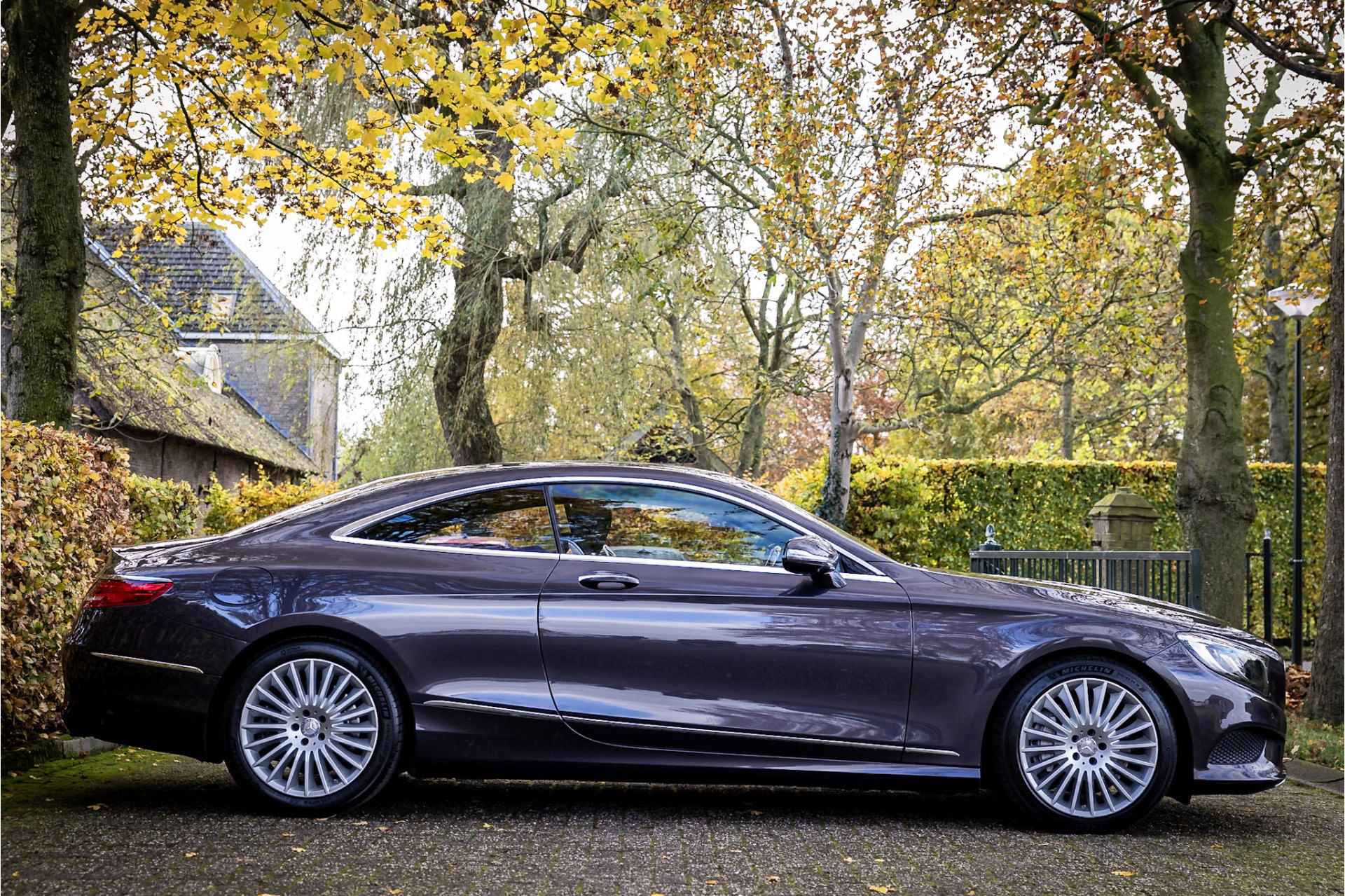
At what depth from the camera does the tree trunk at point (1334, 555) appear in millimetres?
10008

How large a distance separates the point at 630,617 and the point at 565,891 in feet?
4.55

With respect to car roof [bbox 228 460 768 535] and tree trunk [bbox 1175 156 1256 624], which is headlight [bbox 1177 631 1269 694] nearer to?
car roof [bbox 228 460 768 535]

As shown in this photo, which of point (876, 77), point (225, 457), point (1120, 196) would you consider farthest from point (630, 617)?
point (225, 457)

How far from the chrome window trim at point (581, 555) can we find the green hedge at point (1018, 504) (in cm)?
851

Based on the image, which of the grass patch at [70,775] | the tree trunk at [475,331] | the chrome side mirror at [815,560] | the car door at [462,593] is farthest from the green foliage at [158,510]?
the chrome side mirror at [815,560]

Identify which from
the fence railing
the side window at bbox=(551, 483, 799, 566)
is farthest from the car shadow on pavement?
the fence railing

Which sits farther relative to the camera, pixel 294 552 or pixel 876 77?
pixel 876 77

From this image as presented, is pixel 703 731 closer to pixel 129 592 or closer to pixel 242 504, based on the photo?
pixel 129 592

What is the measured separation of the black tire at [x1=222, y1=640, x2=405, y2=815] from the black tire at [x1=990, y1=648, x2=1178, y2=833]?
2.61 metres

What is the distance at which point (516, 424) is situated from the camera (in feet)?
63.9

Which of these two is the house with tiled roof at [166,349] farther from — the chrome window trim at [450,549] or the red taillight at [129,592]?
the chrome window trim at [450,549]

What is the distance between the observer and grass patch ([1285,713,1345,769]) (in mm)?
8227

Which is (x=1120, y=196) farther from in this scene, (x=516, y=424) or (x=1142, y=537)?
(x=516, y=424)

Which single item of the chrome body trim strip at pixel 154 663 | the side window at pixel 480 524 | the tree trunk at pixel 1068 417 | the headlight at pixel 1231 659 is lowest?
the chrome body trim strip at pixel 154 663
